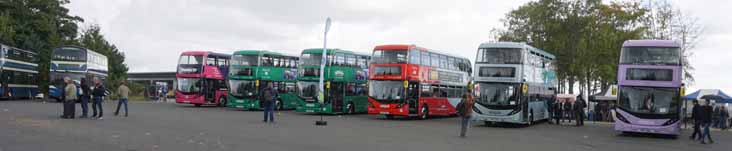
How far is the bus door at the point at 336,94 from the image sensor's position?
101 feet

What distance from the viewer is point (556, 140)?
17250 mm

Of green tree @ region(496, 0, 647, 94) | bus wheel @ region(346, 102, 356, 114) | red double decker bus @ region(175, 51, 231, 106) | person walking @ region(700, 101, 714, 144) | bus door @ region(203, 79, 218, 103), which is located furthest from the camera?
green tree @ region(496, 0, 647, 94)

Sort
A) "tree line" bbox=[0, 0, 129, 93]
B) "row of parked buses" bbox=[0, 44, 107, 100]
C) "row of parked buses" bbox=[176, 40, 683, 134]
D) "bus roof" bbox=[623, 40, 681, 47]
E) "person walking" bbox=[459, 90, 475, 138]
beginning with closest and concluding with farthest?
"person walking" bbox=[459, 90, 475, 138]
"row of parked buses" bbox=[176, 40, 683, 134]
"bus roof" bbox=[623, 40, 681, 47]
"row of parked buses" bbox=[0, 44, 107, 100]
"tree line" bbox=[0, 0, 129, 93]

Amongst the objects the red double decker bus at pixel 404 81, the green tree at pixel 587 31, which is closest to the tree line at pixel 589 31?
the green tree at pixel 587 31

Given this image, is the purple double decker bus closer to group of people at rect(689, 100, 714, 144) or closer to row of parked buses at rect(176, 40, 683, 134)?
row of parked buses at rect(176, 40, 683, 134)

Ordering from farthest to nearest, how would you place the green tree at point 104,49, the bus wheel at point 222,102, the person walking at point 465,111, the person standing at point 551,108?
the green tree at point 104,49 → the bus wheel at point 222,102 → the person standing at point 551,108 → the person walking at point 465,111

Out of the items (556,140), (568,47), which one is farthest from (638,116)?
(568,47)

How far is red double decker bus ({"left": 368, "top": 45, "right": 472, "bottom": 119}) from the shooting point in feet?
88.3

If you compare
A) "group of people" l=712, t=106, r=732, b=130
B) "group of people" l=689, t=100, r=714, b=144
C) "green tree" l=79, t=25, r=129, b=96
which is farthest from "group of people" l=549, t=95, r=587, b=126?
"green tree" l=79, t=25, r=129, b=96

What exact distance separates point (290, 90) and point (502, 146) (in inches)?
881

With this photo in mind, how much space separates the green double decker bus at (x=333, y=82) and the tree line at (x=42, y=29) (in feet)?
79.1

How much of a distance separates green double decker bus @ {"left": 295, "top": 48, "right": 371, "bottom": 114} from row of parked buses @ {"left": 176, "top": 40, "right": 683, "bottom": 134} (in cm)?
5

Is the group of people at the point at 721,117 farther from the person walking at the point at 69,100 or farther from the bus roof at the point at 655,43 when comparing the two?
the person walking at the point at 69,100

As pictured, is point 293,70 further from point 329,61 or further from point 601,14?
point 601,14
